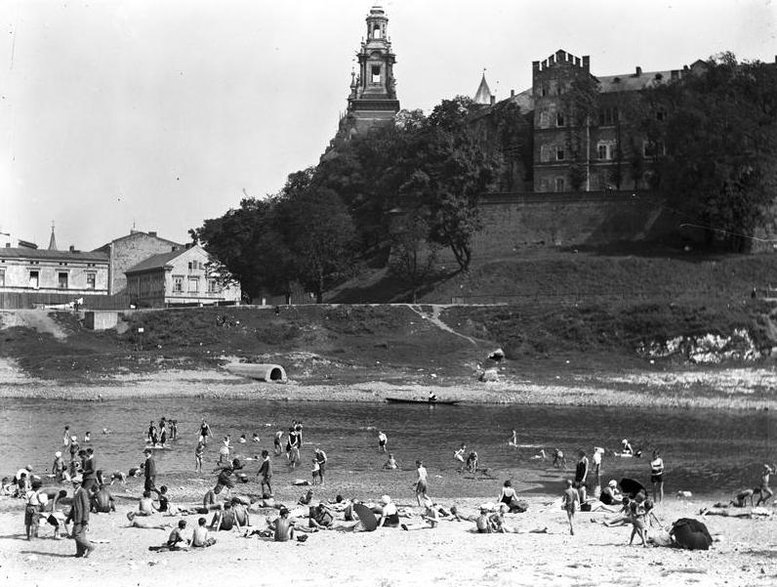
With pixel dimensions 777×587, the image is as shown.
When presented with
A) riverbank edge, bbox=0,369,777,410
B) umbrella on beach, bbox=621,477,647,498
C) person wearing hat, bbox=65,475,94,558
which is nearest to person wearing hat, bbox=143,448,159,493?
person wearing hat, bbox=65,475,94,558

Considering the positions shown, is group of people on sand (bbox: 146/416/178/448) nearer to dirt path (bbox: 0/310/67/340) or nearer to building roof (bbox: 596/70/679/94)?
dirt path (bbox: 0/310/67/340)

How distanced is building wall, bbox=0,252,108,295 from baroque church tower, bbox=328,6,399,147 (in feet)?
162

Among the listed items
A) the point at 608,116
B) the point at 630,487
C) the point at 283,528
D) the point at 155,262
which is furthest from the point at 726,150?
the point at 283,528

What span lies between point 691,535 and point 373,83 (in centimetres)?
14570

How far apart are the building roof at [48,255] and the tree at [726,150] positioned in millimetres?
65516

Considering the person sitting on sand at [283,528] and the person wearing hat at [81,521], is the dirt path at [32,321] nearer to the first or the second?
the person sitting on sand at [283,528]

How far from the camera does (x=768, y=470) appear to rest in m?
38.8

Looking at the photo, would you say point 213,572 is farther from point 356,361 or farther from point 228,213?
point 228,213

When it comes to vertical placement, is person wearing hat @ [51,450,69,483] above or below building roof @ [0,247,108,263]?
below

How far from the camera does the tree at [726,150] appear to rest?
95.5 metres

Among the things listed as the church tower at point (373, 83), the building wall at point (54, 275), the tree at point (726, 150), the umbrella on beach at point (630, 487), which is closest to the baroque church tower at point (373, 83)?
the church tower at point (373, 83)

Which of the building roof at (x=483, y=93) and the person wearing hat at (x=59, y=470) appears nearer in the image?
the person wearing hat at (x=59, y=470)

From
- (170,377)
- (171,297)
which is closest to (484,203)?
(171,297)

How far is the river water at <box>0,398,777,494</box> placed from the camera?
45.1 meters
